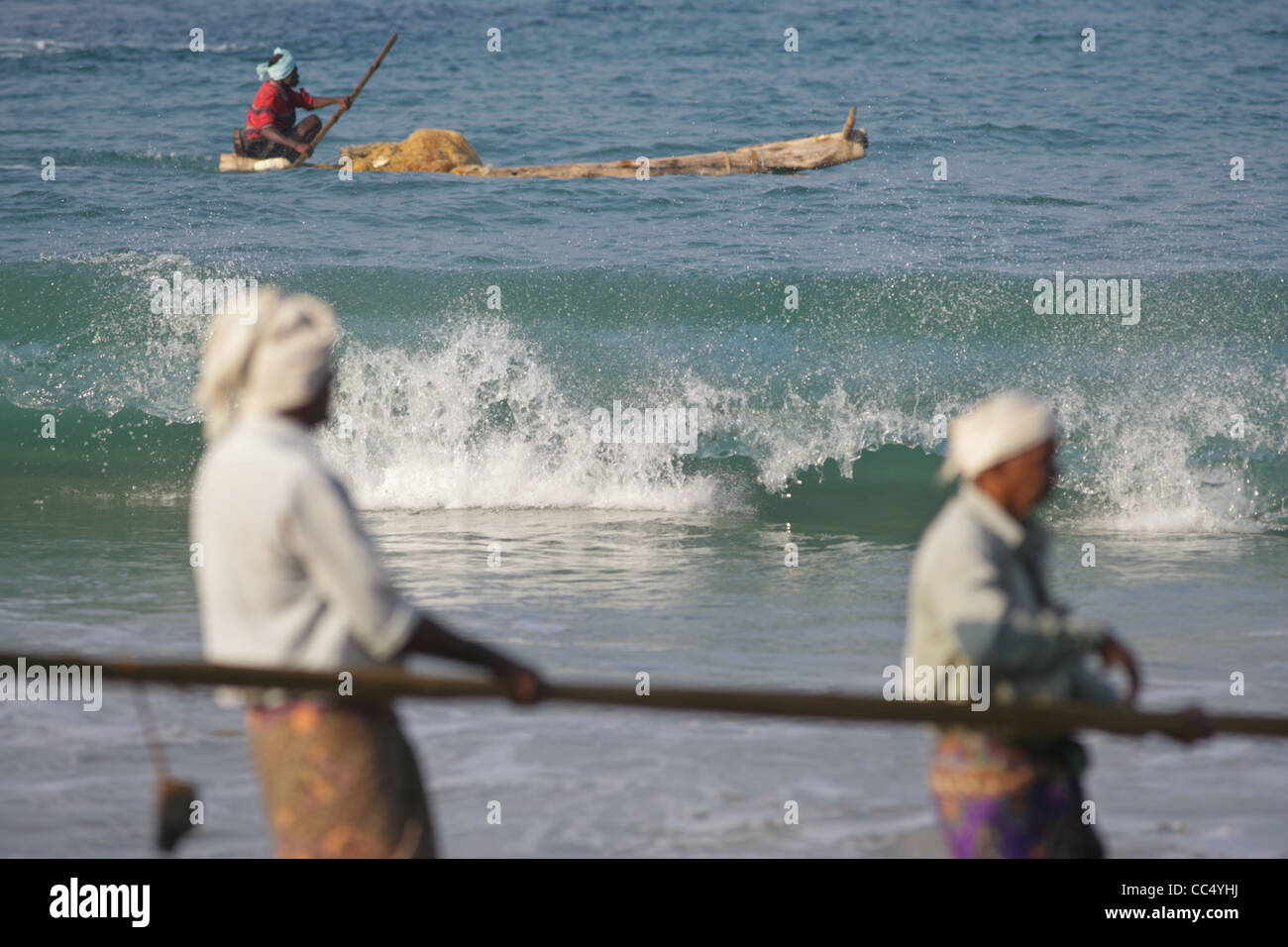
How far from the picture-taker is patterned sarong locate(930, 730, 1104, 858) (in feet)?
8.52

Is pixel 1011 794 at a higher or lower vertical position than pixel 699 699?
lower

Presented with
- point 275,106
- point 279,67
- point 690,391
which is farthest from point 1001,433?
point 275,106

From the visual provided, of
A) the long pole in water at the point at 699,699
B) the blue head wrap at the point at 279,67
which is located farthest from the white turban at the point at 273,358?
the blue head wrap at the point at 279,67

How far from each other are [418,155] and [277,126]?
69.4 inches

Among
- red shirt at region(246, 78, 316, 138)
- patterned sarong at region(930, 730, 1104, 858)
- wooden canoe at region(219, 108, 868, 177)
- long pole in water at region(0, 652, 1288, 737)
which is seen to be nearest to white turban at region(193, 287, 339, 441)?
long pole in water at region(0, 652, 1288, 737)

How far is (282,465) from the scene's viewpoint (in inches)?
94.0

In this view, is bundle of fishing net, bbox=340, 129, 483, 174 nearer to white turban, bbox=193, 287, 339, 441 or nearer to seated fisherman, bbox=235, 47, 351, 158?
seated fisherman, bbox=235, 47, 351, 158

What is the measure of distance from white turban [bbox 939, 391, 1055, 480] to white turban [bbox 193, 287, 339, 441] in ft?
3.98

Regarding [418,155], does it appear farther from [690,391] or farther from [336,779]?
[336,779]

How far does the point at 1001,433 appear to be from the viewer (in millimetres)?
2613

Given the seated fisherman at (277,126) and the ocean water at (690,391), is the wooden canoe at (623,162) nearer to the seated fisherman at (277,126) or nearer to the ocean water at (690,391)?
the seated fisherman at (277,126)

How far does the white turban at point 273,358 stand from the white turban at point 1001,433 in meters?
1.21
